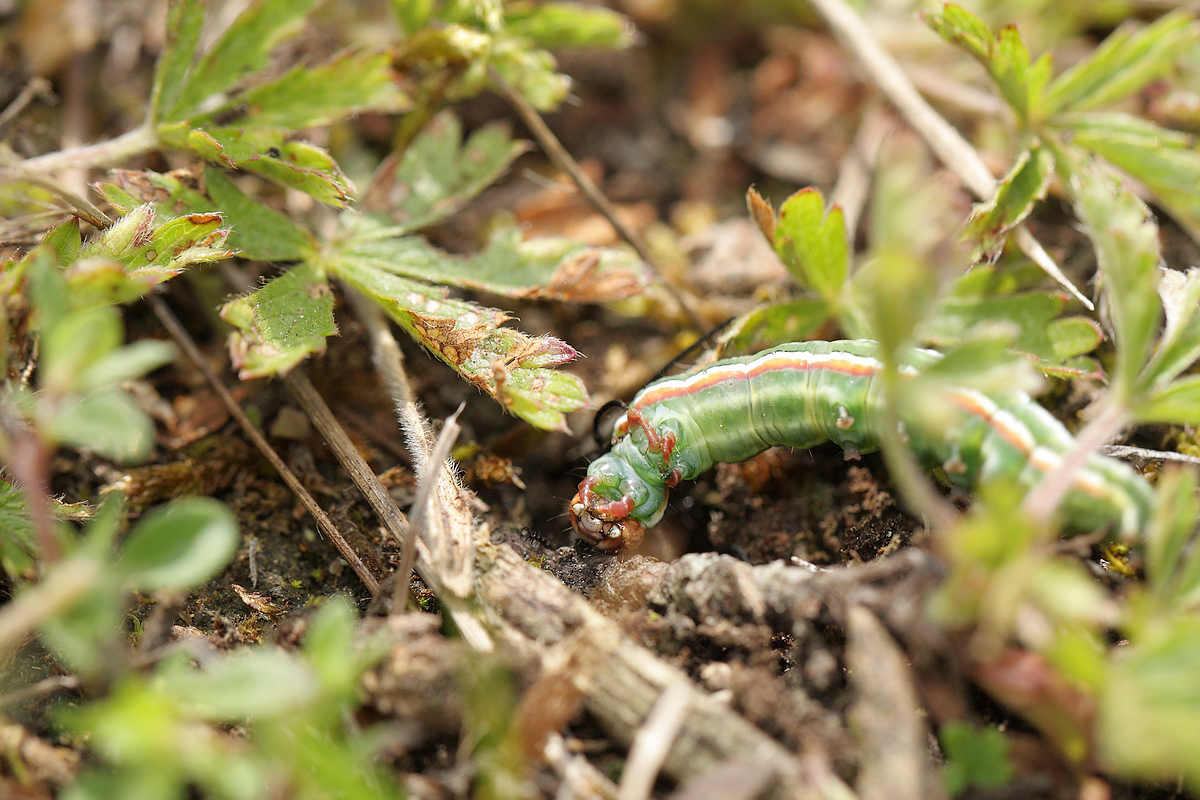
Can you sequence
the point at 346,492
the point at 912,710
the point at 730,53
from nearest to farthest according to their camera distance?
the point at 912,710
the point at 346,492
the point at 730,53

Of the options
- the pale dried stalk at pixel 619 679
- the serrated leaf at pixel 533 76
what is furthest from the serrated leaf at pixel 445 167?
the pale dried stalk at pixel 619 679

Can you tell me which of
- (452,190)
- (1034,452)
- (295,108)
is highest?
(295,108)

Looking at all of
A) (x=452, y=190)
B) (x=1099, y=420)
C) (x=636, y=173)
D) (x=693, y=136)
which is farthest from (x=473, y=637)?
(x=693, y=136)

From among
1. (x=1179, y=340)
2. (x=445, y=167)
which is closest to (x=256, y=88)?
(x=445, y=167)

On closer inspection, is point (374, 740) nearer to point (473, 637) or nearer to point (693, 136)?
point (473, 637)

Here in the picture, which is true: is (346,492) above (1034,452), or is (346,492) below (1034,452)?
below

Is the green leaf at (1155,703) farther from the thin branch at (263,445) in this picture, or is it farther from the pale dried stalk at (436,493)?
the thin branch at (263,445)

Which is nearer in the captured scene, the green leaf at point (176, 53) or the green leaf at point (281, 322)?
the green leaf at point (281, 322)
